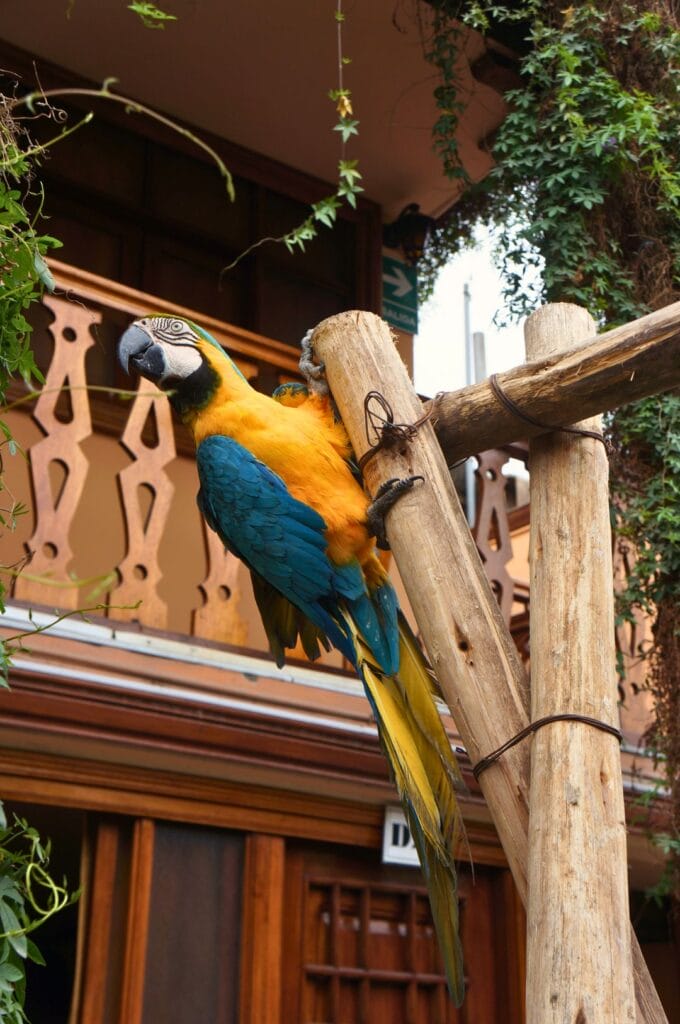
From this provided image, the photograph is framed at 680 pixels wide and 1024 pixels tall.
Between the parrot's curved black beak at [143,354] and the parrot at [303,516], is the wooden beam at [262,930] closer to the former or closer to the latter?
the parrot at [303,516]

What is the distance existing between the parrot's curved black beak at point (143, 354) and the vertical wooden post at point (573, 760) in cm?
74

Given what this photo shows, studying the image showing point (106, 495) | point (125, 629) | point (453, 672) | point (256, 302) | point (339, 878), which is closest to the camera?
point (453, 672)

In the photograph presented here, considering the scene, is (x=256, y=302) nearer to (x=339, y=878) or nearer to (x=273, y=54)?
(x=273, y=54)

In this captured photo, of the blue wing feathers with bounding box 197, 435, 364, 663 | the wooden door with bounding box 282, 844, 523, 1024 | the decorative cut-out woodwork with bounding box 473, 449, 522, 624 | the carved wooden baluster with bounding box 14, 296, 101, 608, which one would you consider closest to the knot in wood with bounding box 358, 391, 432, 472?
the blue wing feathers with bounding box 197, 435, 364, 663

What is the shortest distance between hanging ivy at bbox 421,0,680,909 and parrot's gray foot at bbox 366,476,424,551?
230 cm

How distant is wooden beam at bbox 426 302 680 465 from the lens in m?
1.98

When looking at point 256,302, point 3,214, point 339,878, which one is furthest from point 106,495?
point 3,214

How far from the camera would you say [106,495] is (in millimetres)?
5445

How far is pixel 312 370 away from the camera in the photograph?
2.39m

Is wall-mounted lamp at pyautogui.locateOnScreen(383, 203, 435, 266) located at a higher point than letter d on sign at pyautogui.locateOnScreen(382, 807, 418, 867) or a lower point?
higher

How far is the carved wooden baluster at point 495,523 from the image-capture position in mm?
4719

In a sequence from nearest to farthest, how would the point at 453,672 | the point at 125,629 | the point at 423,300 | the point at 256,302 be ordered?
1. the point at 453,672
2. the point at 125,629
3. the point at 256,302
4. the point at 423,300

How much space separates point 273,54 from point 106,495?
2302 mm

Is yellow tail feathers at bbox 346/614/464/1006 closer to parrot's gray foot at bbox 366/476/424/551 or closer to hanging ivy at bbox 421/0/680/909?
parrot's gray foot at bbox 366/476/424/551
